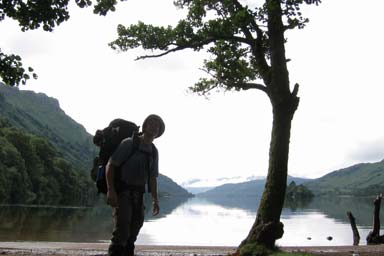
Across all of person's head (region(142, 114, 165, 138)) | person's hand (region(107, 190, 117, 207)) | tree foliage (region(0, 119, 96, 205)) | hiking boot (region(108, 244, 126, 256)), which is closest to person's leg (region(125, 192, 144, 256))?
hiking boot (region(108, 244, 126, 256))

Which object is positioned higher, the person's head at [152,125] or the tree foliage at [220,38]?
the tree foliage at [220,38]

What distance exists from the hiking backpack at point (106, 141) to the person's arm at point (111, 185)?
348 millimetres

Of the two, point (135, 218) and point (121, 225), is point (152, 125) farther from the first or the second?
point (121, 225)

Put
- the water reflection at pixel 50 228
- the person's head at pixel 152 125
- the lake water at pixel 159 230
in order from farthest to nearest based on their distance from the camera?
the lake water at pixel 159 230 < the water reflection at pixel 50 228 < the person's head at pixel 152 125

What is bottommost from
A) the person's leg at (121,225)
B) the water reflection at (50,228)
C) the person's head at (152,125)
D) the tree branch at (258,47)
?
the water reflection at (50,228)

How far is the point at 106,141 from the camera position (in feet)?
26.4

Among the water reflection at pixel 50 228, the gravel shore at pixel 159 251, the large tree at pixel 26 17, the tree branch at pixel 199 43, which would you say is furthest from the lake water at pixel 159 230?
the large tree at pixel 26 17

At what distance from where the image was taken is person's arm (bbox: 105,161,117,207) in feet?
24.9

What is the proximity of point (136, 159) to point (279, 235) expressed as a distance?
22.8 ft

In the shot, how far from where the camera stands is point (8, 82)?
8.87 meters

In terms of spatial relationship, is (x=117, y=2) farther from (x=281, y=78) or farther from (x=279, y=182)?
(x=279, y=182)

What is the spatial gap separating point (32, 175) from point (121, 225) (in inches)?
4201

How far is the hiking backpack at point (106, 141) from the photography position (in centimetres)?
804

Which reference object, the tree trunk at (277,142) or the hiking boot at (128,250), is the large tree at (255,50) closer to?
the tree trunk at (277,142)
